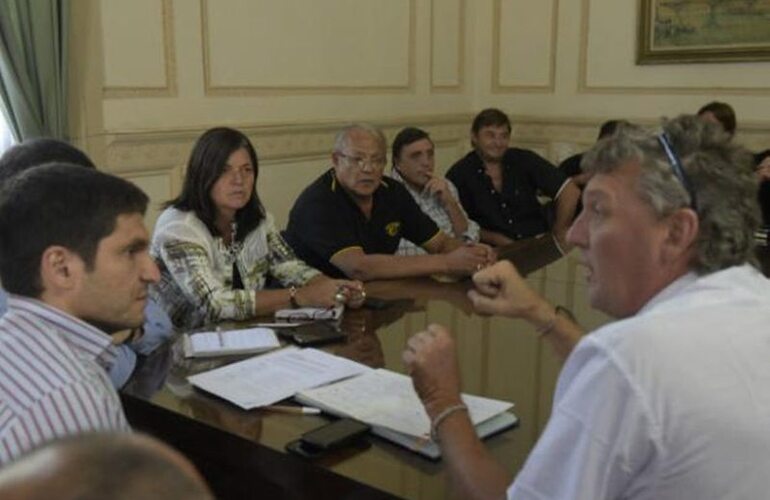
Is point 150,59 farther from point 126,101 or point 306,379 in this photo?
point 306,379

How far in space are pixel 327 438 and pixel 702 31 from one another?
4.35 metres

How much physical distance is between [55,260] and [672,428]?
0.94 metres

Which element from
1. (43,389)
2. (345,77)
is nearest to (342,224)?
(43,389)

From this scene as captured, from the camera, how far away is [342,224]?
2.88m

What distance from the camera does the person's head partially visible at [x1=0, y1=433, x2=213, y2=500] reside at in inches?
17.8

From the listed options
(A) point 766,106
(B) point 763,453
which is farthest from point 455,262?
(A) point 766,106

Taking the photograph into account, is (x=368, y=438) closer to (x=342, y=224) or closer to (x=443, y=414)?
(x=443, y=414)

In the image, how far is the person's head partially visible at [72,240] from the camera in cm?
124

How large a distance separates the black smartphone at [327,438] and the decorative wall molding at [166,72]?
2.72 m

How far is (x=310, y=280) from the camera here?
8.25ft

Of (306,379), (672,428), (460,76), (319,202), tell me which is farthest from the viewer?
(460,76)

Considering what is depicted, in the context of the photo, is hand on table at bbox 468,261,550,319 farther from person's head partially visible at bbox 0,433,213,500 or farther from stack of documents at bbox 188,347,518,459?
person's head partially visible at bbox 0,433,213,500

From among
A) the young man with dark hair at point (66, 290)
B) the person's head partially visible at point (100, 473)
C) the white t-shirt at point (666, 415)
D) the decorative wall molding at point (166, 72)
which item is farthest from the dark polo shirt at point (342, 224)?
the person's head partially visible at point (100, 473)

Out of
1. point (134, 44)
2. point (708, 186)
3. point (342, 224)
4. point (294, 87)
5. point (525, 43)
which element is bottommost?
point (342, 224)
